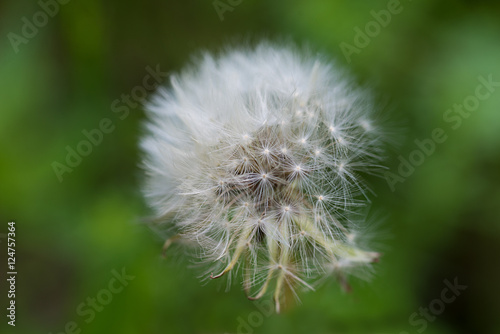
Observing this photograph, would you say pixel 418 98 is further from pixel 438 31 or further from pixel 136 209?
pixel 136 209

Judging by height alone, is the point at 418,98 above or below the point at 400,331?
above

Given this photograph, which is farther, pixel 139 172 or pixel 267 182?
pixel 139 172

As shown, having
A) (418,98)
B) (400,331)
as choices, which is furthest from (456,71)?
(400,331)

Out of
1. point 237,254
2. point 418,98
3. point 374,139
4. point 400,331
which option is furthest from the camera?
point 418,98

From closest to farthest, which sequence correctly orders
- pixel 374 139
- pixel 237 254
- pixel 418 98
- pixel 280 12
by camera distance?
1. pixel 237 254
2. pixel 374 139
3. pixel 418 98
4. pixel 280 12

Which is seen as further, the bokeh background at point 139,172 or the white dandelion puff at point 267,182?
the bokeh background at point 139,172
